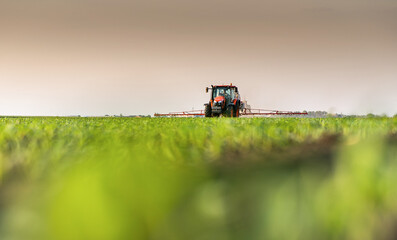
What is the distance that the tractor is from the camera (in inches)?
748

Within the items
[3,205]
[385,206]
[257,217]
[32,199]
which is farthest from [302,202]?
[3,205]

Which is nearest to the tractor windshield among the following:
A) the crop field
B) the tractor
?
the tractor

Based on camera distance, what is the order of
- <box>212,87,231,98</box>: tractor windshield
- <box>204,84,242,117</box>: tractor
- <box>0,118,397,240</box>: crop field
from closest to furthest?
<box>0,118,397,240</box>: crop field
<box>204,84,242,117</box>: tractor
<box>212,87,231,98</box>: tractor windshield

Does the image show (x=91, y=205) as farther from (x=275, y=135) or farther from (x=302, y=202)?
(x=275, y=135)

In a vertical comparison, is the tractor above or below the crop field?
above

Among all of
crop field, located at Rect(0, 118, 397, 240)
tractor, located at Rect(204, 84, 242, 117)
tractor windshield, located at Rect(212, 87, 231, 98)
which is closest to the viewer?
crop field, located at Rect(0, 118, 397, 240)

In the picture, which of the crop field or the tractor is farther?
the tractor

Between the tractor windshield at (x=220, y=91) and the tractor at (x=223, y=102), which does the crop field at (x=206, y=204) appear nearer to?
the tractor at (x=223, y=102)

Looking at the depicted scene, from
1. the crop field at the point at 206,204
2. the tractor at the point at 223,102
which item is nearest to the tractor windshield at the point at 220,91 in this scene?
the tractor at the point at 223,102

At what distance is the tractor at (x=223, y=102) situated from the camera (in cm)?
1900

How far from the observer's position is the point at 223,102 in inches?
759

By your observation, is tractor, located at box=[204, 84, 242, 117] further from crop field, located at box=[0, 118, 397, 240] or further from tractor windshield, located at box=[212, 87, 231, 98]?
crop field, located at box=[0, 118, 397, 240]

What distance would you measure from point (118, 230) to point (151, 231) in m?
0.03

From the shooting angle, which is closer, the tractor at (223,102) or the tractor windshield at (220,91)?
the tractor at (223,102)
